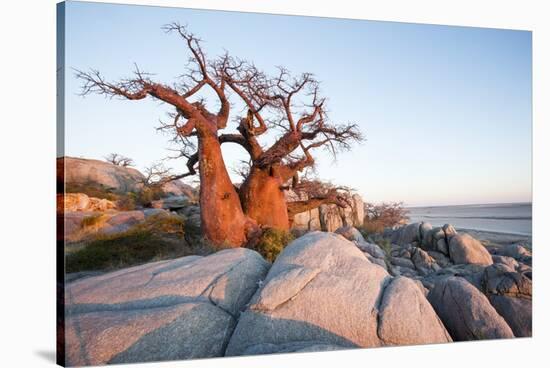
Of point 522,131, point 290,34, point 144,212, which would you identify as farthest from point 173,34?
point 522,131

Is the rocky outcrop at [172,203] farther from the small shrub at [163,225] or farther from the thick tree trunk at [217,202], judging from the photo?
the thick tree trunk at [217,202]

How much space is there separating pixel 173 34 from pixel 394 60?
11.2 feet

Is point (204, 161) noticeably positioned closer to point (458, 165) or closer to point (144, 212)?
point (144, 212)

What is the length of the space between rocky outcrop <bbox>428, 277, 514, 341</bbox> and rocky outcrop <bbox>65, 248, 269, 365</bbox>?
2.46m

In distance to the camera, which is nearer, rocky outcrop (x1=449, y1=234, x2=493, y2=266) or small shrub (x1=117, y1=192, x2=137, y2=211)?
small shrub (x1=117, y1=192, x2=137, y2=211)

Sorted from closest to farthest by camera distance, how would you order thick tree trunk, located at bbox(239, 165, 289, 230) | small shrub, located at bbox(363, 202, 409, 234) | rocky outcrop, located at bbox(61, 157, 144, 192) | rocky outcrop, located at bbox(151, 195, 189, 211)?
rocky outcrop, located at bbox(61, 157, 144, 192) < small shrub, located at bbox(363, 202, 409, 234) < thick tree trunk, located at bbox(239, 165, 289, 230) < rocky outcrop, located at bbox(151, 195, 189, 211)

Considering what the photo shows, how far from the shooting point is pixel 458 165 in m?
9.52

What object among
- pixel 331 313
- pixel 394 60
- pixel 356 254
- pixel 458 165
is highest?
pixel 394 60

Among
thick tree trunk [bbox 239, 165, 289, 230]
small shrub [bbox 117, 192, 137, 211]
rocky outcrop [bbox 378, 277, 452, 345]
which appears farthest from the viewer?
thick tree trunk [bbox 239, 165, 289, 230]

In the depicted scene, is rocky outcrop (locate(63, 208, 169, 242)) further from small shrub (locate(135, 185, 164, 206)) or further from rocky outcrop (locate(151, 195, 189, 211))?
rocky outcrop (locate(151, 195, 189, 211))

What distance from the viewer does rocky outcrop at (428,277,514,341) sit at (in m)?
7.55

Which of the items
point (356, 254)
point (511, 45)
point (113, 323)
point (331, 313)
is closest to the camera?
point (113, 323)

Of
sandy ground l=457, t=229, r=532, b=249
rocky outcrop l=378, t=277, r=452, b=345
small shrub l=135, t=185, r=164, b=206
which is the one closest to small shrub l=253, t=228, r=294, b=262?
small shrub l=135, t=185, r=164, b=206

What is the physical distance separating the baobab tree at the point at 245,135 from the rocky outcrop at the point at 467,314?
2792mm
